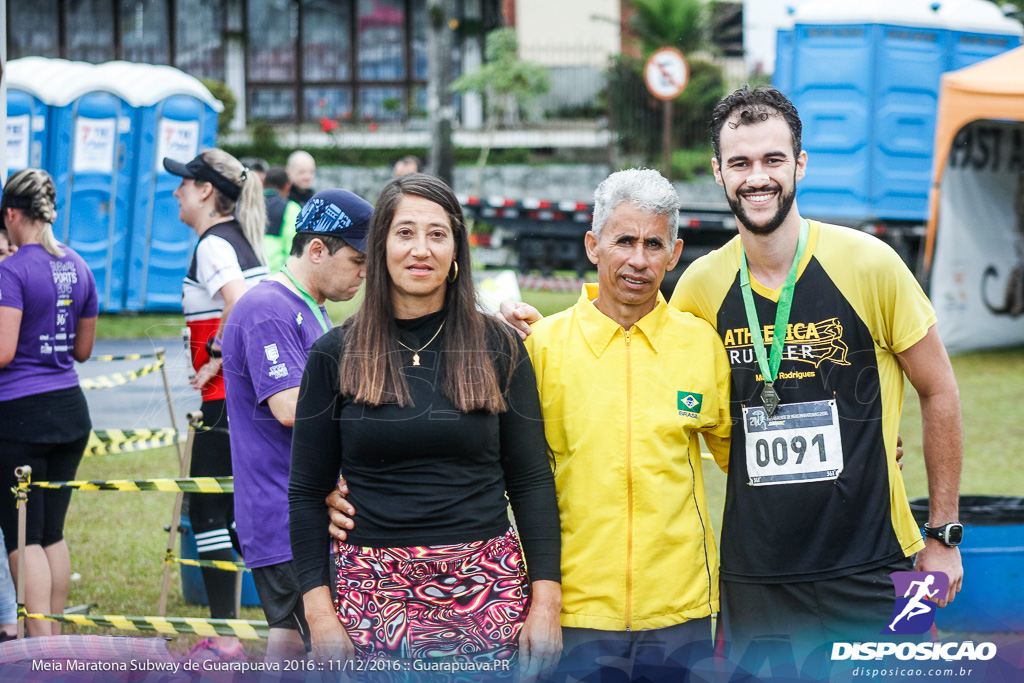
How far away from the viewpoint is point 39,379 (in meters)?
3.79

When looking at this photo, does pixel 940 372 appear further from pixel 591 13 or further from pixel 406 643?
pixel 591 13

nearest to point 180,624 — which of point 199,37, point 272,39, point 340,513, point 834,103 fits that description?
point 340,513

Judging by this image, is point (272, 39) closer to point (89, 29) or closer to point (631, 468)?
point (89, 29)

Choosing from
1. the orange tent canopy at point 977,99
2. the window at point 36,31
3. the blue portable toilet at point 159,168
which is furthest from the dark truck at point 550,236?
the window at point 36,31

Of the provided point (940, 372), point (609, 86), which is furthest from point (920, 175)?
point (940, 372)

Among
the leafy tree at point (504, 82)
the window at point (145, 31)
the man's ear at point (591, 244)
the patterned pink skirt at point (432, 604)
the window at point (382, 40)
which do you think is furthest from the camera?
the window at point (382, 40)

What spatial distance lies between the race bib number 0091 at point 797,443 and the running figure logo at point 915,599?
310 mm

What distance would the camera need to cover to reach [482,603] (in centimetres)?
213

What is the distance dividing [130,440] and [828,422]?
3.21m

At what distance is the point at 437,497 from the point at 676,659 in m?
0.63

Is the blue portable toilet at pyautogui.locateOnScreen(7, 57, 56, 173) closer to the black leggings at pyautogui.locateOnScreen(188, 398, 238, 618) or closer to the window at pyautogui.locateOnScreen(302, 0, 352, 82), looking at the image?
the window at pyautogui.locateOnScreen(302, 0, 352, 82)

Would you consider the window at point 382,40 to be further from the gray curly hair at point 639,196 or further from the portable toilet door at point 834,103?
the gray curly hair at point 639,196

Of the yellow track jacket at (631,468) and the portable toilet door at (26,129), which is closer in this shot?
the yellow track jacket at (631,468)

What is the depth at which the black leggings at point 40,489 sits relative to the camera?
146 inches
